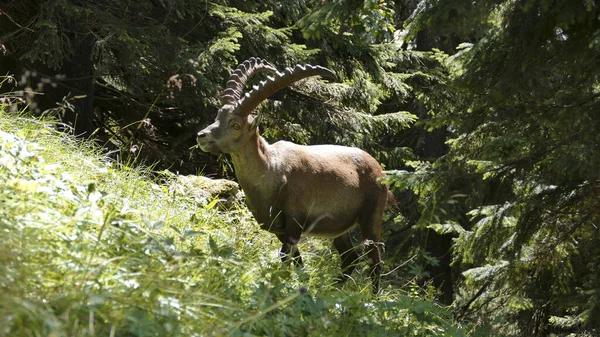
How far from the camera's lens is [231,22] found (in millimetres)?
11898

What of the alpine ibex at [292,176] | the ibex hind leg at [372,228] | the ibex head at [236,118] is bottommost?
the ibex hind leg at [372,228]

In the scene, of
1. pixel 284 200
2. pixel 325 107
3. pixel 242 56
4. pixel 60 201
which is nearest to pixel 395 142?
pixel 325 107

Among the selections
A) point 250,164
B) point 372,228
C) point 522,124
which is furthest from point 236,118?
point 522,124

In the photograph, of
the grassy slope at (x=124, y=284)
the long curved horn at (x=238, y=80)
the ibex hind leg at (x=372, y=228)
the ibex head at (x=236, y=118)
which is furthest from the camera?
the ibex hind leg at (x=372, y=228)

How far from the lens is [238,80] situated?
834cm

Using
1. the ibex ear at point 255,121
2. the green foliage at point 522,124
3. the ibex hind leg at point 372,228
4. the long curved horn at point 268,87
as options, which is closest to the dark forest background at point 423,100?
the green foliage at point 522,124

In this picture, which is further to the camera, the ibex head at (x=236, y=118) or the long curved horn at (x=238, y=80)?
the long curved horn at (x=238, y=80)

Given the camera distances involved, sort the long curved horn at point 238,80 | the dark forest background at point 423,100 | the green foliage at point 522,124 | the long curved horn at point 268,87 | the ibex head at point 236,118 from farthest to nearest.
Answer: the long curved horn at point 238,80
the long curved horn at point 268,87
the ibex head at point 236,118
the dark forest background at point 423,100
the green foliage at point 522,124

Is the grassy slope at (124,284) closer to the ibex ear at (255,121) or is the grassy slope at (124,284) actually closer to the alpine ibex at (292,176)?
the alpine ibex at (292,176)

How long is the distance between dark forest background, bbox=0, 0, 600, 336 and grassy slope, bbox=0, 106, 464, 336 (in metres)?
1.22

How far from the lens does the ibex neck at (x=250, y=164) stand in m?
7.73

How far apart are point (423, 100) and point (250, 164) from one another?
5141 millimetres

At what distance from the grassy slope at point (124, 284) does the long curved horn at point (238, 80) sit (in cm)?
197

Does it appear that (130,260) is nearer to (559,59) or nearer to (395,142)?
(559,59)
